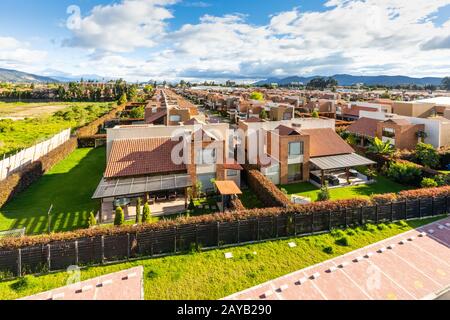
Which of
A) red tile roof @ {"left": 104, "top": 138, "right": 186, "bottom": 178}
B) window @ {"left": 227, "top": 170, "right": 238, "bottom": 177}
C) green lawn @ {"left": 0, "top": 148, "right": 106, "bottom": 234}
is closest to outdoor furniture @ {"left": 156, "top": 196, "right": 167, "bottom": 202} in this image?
red tile roof @ {"left": 104, "top": 138, "right": 186, "bottom": 178}

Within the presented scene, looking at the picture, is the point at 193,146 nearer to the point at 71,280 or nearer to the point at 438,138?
the point at 71,280

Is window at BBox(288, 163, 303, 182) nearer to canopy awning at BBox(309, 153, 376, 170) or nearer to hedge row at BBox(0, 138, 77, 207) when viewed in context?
canopy awning at BBox(309, 153, 376, 170)

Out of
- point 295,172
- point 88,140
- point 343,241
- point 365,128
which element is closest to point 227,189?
point 343,241

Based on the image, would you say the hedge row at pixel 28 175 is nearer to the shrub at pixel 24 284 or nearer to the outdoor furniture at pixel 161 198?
the shrub at pixel 24 284

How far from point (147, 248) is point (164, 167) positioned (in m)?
11.2

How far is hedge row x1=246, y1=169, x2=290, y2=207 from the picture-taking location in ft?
68.3

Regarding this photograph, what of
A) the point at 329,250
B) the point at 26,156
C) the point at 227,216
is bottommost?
the point at 329,250

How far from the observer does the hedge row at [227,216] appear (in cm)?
1448

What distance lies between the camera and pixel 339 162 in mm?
30109

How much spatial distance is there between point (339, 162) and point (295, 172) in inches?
191

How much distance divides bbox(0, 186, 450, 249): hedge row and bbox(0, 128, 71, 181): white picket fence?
55.0 ft

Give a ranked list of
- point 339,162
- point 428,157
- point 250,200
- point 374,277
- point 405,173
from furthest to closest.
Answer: point 428,157, point 339,162, point 405,173, point 250,200, point 374,277

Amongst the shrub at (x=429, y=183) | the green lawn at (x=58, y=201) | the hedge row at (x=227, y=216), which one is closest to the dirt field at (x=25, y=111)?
the green lawn at (x=58, y=201)

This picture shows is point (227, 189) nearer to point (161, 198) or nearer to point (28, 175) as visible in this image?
point (161, 198)
